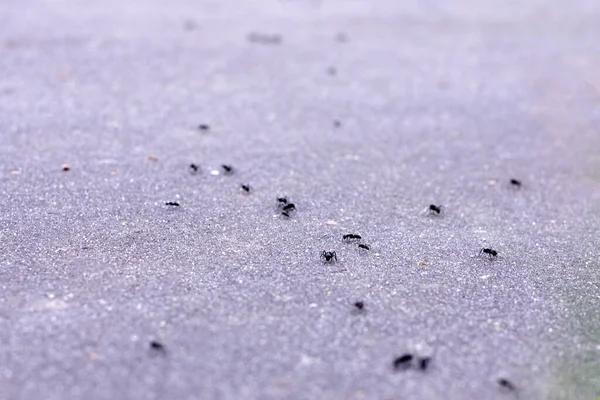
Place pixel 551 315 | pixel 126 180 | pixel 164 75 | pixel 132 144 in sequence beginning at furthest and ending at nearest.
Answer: pixel 164 75 → pixel 132 144 → pixel 126 180 → pixel 551 315

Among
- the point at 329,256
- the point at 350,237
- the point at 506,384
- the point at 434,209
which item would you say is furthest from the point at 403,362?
the point at 434,209

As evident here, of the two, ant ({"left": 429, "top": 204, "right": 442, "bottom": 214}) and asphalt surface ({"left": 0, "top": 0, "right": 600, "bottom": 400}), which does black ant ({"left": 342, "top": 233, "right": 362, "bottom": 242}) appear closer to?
asphalt surface ({"left": 0, "top": 0, "right": 600, "bottom": 400})

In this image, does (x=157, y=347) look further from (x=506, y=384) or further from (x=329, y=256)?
(x=506, y=384)

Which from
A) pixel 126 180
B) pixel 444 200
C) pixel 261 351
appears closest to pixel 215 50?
pixel 126 180

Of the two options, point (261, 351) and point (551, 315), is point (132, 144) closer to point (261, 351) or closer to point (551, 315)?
point (261, 351)

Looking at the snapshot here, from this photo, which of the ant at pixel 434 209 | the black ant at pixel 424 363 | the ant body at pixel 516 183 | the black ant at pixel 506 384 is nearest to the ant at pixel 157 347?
the black ant at pixel 424 363

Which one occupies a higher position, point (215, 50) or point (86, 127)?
point (215, 50)

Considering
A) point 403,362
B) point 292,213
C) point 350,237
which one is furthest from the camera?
point 292,213
